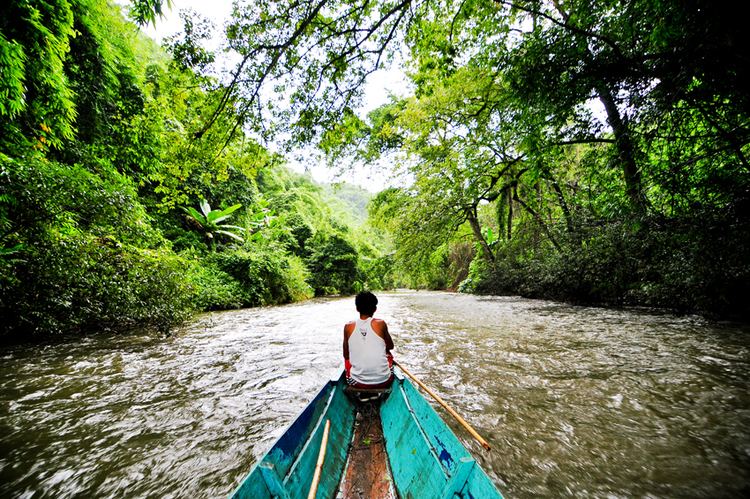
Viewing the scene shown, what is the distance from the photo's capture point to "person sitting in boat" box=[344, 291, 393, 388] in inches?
121

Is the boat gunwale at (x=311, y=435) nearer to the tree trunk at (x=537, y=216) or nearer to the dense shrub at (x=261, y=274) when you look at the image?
the dense shrub at (x=261, y=274)

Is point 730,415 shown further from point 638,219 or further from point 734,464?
point 638,219

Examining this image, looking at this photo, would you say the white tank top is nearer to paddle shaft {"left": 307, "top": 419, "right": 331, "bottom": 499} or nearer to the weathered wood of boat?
the weathered wood of boat

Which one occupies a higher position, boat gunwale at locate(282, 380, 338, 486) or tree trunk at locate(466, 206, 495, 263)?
tree trunk at locate(466, 206, 495, 263)

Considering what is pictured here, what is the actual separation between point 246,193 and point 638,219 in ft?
57.5

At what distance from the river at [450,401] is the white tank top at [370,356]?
1.05m

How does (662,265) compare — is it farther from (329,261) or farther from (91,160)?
(329,261)

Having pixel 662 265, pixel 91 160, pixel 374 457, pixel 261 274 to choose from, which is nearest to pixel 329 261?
pixel 261 274

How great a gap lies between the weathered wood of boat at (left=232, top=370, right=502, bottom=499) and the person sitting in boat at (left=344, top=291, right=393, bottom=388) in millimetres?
196

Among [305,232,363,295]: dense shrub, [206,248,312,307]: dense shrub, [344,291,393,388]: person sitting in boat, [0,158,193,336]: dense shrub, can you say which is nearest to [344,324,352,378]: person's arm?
[344,291,393,388]: person sitting in boat

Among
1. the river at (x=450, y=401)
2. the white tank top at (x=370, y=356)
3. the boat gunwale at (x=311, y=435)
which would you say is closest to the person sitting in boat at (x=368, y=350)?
the white tank top at (x=370, y=356)

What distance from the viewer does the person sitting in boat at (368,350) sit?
10.1ft

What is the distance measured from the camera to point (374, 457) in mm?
2512

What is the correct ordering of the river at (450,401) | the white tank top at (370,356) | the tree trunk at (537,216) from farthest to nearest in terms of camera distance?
the tree trunk at (537,216) < the white tank top at (370,356) < the river at (450,401)
